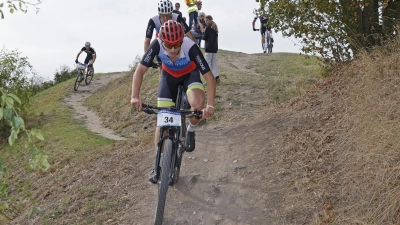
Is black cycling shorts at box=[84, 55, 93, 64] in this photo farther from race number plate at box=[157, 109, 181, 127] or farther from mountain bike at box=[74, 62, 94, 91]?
race number plate at box=[157, 109, 181, 127]

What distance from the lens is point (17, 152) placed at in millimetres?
15086

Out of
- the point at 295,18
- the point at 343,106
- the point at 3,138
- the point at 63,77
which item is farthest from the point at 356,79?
the point at 63,77

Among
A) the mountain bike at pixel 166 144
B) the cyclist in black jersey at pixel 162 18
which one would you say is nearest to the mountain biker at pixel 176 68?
the mountain bike at pixel 166 144

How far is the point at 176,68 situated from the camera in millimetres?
6719

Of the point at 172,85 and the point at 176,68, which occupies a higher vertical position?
the point at 176,68

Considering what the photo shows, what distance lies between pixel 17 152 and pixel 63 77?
1684cm

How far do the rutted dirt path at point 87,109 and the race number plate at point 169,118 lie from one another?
7.78 metres

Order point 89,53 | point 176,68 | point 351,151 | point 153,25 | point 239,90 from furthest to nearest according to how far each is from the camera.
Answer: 1. point 89,53
2. point 239,90
3. point 153,25
4. point 176,68
5. point 351,151

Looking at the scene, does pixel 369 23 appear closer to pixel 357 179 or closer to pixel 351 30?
pixel 351 30

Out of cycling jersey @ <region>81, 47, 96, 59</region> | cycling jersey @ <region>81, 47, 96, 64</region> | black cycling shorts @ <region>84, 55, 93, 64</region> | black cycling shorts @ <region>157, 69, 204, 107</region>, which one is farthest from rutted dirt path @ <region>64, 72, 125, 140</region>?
black cycling shorts @ <region>157, 69, 204, 107</region>

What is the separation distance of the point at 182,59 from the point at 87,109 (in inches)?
553

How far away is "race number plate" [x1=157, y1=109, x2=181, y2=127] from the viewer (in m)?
5.94

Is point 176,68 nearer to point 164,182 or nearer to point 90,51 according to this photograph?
point 164,182

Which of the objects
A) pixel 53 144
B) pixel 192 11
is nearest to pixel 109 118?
pixel 53 144
